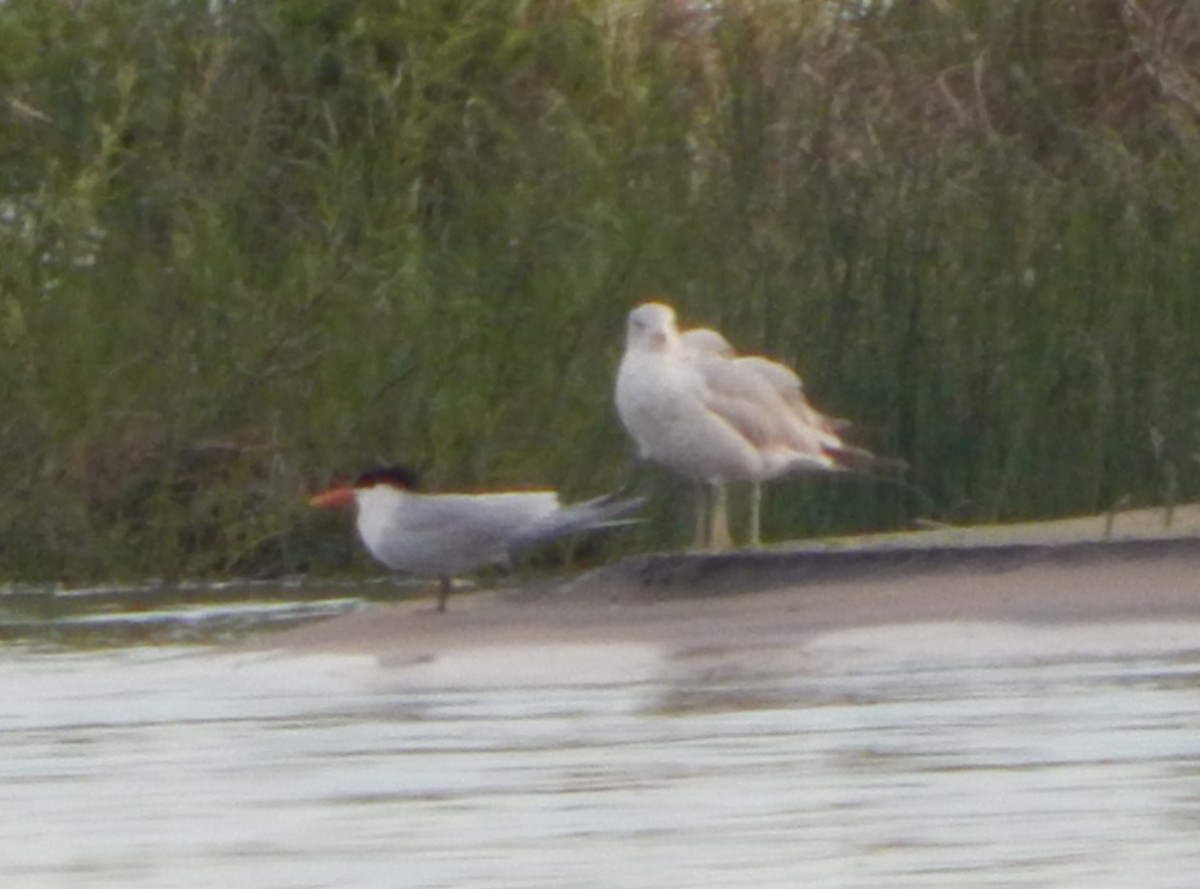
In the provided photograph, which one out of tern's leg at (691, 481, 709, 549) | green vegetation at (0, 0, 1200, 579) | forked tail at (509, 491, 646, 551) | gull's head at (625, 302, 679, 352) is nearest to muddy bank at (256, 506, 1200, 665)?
forked tail at (509, 491, 646, 551)

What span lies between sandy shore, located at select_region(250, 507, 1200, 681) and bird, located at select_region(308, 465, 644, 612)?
179mm

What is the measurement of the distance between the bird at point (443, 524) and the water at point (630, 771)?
3.86 ft

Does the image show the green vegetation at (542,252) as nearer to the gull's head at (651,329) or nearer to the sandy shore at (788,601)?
the gull's head at (651,329)

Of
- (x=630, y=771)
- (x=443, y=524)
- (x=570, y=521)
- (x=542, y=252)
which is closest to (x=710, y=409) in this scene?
(x=570, y=521)

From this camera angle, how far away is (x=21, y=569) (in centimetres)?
1297

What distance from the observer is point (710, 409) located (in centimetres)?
1136

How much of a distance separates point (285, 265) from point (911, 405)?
2.94 m

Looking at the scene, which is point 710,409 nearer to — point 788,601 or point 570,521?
point 570,521

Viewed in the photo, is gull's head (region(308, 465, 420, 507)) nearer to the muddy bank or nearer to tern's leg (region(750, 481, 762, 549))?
the muddy bank

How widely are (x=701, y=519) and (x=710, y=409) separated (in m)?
0.54

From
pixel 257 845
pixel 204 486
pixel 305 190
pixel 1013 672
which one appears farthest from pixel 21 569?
pixel 257 845

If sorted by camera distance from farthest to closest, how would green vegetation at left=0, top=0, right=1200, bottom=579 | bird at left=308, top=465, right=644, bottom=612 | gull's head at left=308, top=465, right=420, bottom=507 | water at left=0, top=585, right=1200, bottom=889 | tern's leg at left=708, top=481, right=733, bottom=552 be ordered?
green vegetation at left=0, top=0, right=1200, bottom=579
tern's leg at left=708, top=481, right=733, bottom=552
gull's head at left=308, top=465, right=420, bottom=507
bird at left=308, top=465, right=644, bottom=612
water at left=0, top=585, right=1200, bottom=889

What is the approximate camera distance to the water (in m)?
6.09

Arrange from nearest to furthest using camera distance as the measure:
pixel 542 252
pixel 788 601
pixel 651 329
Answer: pixel 788 601 → pixel 651 329 → pixel 542 252
